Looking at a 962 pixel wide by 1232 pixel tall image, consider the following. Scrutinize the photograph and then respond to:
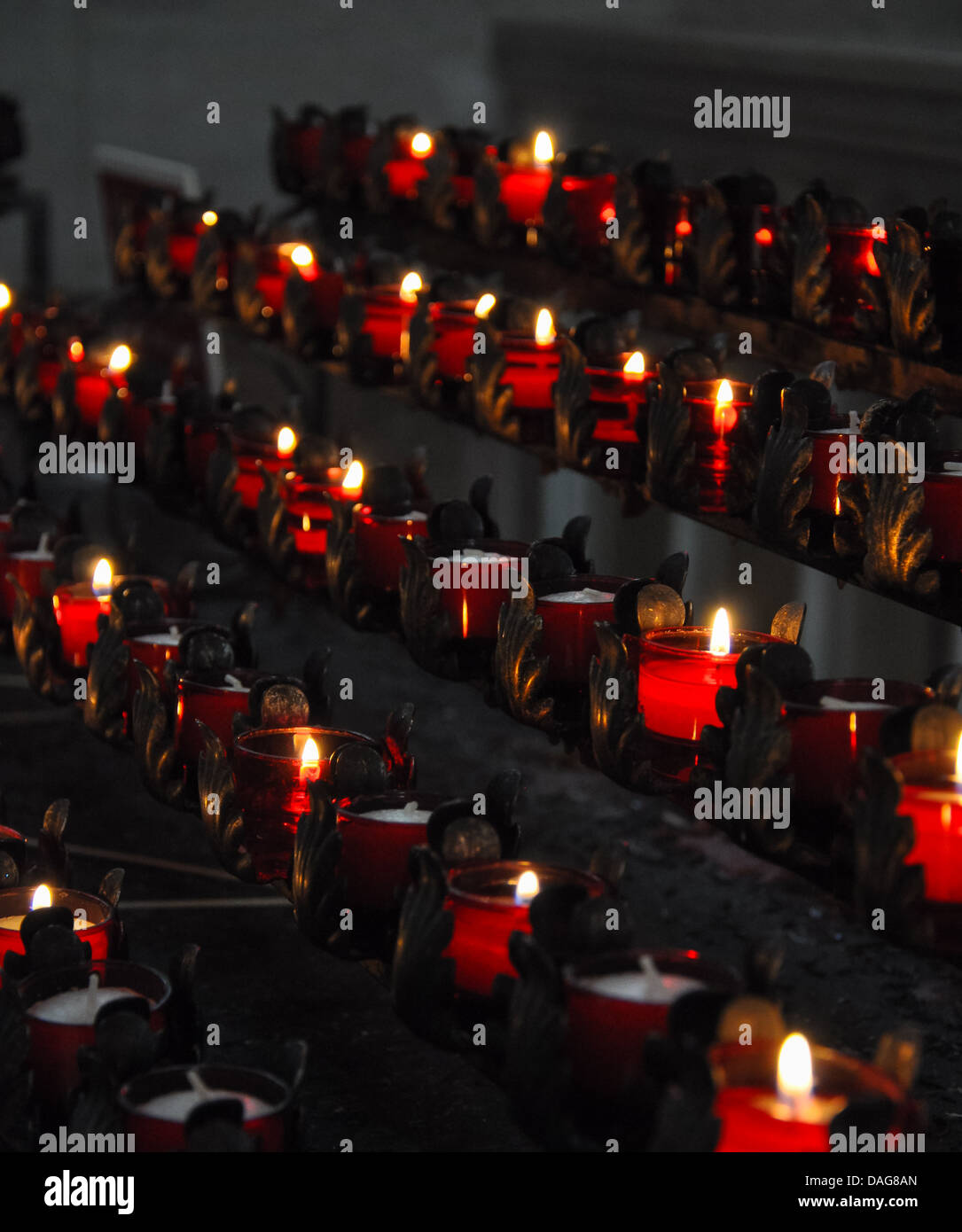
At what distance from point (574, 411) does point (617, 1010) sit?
987 mm

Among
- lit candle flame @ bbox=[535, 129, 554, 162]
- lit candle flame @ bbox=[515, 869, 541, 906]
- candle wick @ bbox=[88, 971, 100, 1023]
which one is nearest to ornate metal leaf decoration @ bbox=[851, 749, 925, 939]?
lit candle flame @ bbox=[515, 869, 541, 906]

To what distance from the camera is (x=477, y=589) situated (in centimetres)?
189

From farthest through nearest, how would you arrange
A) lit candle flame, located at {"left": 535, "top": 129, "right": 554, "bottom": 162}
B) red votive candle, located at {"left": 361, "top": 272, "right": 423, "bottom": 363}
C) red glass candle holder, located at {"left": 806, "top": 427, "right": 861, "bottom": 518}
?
lit candle flame, located at {"left": 535, "top": 129, "right": 554, "bottom": 162} < red votive candle, located at {"left": 361, "top": 272, "right": 423, "bottom": 363} < red glass candle holder, located at {"left": 806, "top": 427, "right": 861, "bottom": 518}

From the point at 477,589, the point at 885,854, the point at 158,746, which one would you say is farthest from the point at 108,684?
the point at 885,854

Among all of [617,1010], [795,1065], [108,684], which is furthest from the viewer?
[108,684]

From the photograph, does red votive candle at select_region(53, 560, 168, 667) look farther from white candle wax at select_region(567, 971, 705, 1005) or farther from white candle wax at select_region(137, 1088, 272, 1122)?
white candle wax at select_region(567, 971, 705, 1005)

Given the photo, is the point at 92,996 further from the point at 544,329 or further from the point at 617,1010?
the point at 544,329

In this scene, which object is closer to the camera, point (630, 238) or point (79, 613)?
point (79, 613)

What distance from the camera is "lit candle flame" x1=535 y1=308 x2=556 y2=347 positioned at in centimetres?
222

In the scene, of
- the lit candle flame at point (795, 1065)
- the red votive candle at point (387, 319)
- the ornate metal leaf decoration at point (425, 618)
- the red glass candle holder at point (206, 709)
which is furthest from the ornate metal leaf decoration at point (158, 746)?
the lit candle flame at point (795, 1065)

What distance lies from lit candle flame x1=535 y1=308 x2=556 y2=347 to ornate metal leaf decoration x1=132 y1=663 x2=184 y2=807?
24.0 inches

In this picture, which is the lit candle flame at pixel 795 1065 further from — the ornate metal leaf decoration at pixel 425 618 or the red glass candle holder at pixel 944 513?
the ornate metal leaf decoration at pixel 425 618
